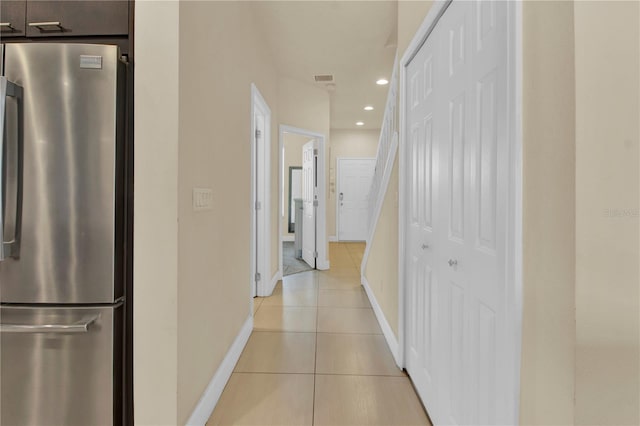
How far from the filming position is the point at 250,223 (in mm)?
2650

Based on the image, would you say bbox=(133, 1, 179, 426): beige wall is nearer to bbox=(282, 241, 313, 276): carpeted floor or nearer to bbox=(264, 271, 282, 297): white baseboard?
bbox=(264, 271, 282, 297): white baseboard

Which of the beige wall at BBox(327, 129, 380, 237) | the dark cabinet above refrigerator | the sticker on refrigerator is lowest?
the sticker on refrigerator

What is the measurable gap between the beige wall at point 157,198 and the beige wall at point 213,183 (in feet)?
0.12

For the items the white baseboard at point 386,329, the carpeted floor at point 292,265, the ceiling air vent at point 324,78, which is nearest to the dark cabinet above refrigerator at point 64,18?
the white baseboard at point 386,329

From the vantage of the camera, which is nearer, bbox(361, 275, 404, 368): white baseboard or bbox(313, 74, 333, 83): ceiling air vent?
bbox(361, 275, 404, 368): white baseboard

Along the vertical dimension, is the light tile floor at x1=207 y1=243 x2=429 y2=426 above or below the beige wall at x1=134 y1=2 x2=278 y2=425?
below

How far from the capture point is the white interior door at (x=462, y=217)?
933mm

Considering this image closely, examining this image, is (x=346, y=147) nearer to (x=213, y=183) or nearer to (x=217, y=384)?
(x=213, y=183)

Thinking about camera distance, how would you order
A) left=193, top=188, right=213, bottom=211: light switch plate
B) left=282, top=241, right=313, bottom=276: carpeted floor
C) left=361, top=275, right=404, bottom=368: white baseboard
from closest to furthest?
left=193, top=188, right=213, bottom=211: light switch plate → left=361, top=275, right=404, bottom=368: white baseboard → left=282, top=241, right=313, bottom=276: carpeted floor

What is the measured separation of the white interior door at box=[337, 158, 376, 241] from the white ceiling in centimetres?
297

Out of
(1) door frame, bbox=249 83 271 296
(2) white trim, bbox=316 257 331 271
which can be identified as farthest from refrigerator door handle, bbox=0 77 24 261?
(2) white trim, bbox=316 257 331 271

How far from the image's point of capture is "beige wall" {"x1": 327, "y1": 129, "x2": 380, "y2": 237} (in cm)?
757

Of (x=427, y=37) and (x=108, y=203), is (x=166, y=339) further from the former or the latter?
(x=427, y=37)

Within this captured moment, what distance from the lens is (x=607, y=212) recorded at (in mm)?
620
